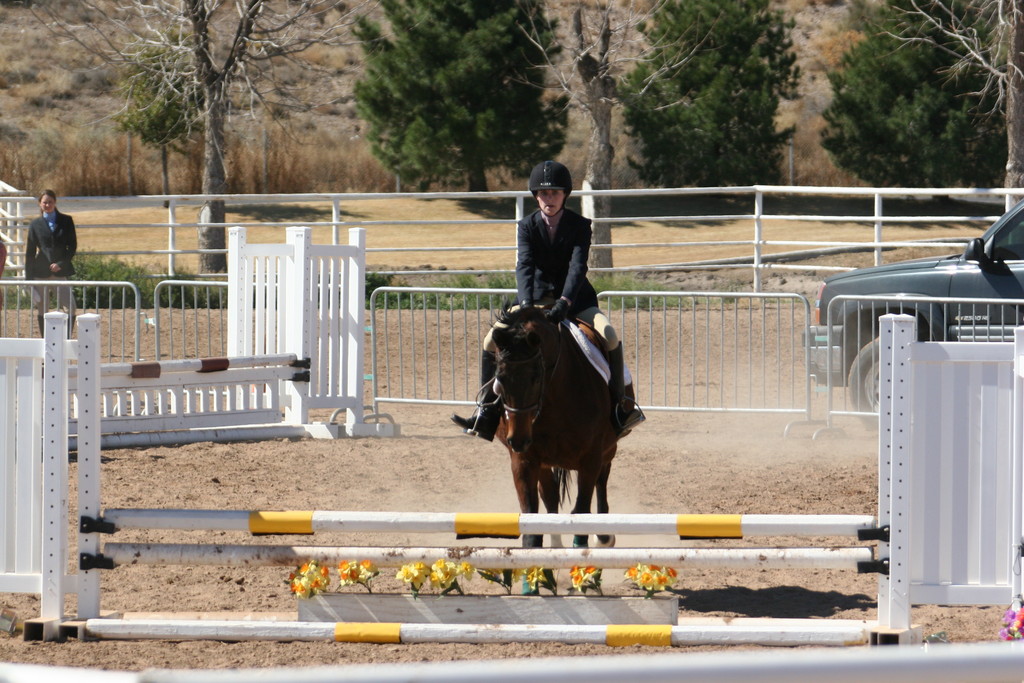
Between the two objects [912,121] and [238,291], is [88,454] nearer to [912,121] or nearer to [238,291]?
[238,291]

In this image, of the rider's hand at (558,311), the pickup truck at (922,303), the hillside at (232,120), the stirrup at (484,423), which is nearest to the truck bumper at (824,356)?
the pickup truck at (922,303)

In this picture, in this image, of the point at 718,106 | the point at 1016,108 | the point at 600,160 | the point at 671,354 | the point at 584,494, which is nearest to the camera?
the point at 584,494

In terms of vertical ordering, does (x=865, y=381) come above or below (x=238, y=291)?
below

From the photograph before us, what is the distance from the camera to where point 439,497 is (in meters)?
8.41

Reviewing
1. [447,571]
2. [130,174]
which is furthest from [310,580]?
[130,174]

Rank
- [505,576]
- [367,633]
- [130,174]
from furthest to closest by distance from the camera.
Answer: [130,174] → [505,576] → [367,633]

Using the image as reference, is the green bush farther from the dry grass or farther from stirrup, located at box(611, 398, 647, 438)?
stirrup, located at box(611, 398, 647, 438)

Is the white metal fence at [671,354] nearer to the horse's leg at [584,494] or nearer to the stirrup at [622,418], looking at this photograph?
the stirrup at [622,418]

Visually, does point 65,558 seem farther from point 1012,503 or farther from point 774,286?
point 774,286

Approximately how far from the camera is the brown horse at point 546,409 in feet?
19.3

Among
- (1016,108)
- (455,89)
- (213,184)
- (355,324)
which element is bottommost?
(355,324)

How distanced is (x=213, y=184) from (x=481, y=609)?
18.5 m

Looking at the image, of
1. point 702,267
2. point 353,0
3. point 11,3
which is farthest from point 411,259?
point 11,3

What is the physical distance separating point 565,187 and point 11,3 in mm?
46355
